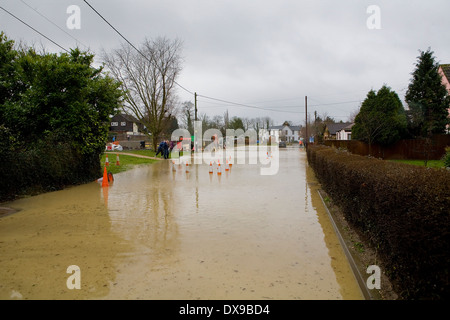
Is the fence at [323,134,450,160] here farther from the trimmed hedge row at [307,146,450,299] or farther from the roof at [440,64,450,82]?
the trimmed hedge row at [307,146,450,299]

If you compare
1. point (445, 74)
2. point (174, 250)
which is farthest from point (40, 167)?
point (445, 74)

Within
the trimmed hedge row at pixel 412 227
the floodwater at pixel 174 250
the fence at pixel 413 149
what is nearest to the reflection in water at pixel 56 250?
the floodwater at pixel 174 250

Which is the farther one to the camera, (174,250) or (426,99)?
(426,99)

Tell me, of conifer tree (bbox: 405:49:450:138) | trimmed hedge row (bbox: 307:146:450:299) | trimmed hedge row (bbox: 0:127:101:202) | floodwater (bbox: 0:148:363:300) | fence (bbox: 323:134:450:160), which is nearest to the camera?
trimmed hedge row (bbox: 307:146:450:299)

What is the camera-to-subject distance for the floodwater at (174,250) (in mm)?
3529

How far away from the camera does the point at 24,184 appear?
31.8 feet

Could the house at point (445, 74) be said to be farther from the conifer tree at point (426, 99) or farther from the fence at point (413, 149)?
the fence at point (413, 149)

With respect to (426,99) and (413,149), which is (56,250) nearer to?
(413,149)

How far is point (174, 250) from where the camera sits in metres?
4.81

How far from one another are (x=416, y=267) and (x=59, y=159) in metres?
11.3

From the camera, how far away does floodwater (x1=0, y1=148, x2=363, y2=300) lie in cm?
353

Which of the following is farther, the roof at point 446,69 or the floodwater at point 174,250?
the roof at point 446,69

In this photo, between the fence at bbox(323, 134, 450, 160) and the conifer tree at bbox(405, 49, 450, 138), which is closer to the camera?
the fence at bbox(323, 134, 450, 160)

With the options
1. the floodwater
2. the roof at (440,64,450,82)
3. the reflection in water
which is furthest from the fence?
the reflection in water
